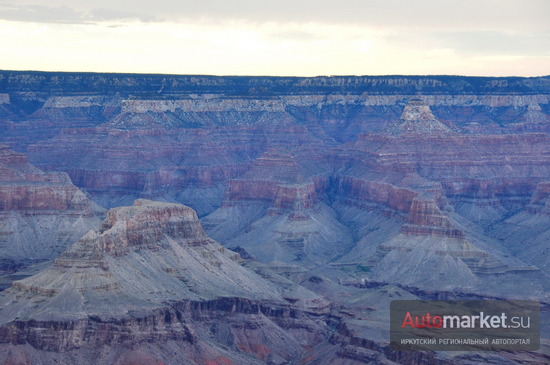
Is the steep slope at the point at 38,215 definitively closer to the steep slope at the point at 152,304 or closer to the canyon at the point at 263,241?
the canyon at the point at 263,241

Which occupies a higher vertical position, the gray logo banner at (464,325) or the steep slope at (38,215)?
the steep slope at (38,215)

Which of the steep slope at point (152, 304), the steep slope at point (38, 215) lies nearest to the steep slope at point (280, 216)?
the steep slope at point (38, 215)

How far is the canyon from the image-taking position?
100688mm

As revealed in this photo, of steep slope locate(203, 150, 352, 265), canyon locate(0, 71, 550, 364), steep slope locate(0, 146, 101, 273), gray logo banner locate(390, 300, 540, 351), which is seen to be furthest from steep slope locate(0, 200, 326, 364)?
steep slope locate(203, 150, 352, 265)

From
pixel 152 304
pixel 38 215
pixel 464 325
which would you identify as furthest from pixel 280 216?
pixel 152 304

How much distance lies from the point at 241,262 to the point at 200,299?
1869 centimetres

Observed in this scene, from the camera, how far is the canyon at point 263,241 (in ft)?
330

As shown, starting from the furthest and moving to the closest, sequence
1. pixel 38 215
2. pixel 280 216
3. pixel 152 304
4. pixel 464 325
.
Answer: pixel 280 216 < pixel 38 215 < pixel 464 325 < pixel 152 304

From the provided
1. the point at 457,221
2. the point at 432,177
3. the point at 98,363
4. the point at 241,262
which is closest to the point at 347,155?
the point at 432,177

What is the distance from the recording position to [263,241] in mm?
158375

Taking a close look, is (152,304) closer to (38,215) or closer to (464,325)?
(464,325)

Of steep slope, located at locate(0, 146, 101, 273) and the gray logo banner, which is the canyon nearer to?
steep slope, located at locate(0, 146, 101, 273)

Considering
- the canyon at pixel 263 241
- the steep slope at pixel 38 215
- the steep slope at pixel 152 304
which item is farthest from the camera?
the steep slope at pixel 38 215

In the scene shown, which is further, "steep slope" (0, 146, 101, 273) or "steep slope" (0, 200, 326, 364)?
"steep slope" (0, 146, 101, 273)
